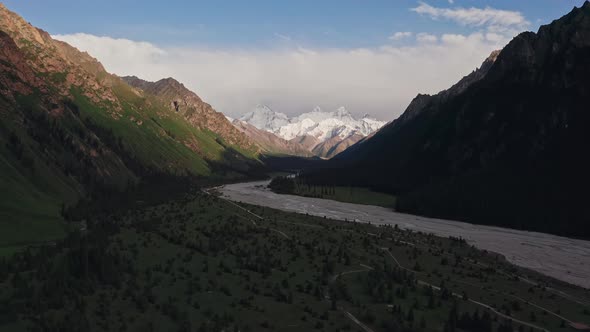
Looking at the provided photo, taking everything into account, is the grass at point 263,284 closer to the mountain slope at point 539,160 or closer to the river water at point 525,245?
the river water at point 525,245

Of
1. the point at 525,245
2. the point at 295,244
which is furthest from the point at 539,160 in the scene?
the point at 295,244

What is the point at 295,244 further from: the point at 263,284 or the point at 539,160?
the point at 539,160

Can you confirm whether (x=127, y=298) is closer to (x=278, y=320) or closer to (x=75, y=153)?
(x=278, y=320)

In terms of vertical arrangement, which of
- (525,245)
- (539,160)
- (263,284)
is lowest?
(263,284)

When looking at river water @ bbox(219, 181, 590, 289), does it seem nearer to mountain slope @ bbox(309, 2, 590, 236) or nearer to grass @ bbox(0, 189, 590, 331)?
grass @ bbox(0, 189, 590, 331)

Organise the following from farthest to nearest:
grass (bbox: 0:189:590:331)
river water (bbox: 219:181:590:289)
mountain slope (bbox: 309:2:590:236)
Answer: mountain slope (bbox: 309:2:590:236) < river water (bbox: 219:181:590:289) < grass (bbox: 0:189:590:331)

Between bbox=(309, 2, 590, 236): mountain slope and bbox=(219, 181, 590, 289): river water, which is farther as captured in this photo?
bbox=(309, 2, 590, 236): mountain slope

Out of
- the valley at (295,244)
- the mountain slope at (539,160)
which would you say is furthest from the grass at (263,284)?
the mountain slope at (539,160)

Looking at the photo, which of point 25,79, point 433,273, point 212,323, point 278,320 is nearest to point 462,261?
point 433,273

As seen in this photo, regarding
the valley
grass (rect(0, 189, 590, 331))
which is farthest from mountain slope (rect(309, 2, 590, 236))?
grass (rect(0, 189, 590, 331))
